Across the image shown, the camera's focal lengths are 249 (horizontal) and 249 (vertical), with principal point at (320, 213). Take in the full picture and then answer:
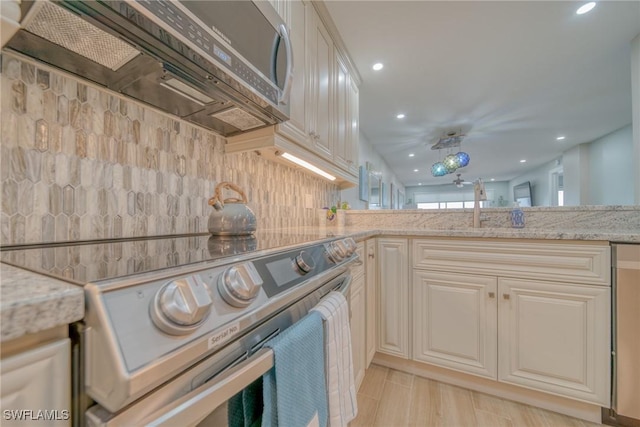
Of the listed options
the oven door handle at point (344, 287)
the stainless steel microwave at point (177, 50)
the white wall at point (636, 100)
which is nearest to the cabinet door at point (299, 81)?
the stainless steel microwave at point (177, 50)

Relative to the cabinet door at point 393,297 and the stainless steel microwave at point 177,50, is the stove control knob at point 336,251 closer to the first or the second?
the stainless steel microwave at point 177,50

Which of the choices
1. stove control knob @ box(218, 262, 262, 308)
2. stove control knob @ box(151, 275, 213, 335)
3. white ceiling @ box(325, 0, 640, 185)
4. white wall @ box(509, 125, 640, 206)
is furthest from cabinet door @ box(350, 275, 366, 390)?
white wall @ box(509, 125, 640, 206)

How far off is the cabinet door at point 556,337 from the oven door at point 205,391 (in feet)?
4.78

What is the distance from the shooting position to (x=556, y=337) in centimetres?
130

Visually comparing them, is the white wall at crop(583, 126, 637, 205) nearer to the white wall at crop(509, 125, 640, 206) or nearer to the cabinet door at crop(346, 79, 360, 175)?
the white wall at crop(509, 125, 640, 206)

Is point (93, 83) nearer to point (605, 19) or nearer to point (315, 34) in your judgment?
point (315, 34)

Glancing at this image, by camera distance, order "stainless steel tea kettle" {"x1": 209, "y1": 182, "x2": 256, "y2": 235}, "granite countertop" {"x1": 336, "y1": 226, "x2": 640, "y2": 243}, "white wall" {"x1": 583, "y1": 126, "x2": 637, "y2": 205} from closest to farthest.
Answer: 1. "stainless steel tea kettle" {"x1": 209, "y1": 182, "x2": 256, "y2": 235}
2. "granite countertop" {"x1": 336, "y1": 226, "x2": 640, "y2": 243}
3. "white wall" {"x1": 583, "y1": 126, "x2": 637, "y2": 205}

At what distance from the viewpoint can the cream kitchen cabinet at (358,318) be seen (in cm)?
128

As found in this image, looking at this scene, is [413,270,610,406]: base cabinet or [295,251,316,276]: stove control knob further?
[413,270,610,406]: base cabinet

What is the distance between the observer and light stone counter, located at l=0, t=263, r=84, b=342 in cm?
23

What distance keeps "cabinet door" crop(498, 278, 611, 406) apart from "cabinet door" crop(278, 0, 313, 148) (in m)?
1.40

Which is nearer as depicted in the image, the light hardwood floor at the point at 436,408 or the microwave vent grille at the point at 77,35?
the microwave vent grille at the point at 77,35

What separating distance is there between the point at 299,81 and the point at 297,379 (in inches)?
53.0

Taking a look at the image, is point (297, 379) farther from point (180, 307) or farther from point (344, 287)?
point (344, 287)
